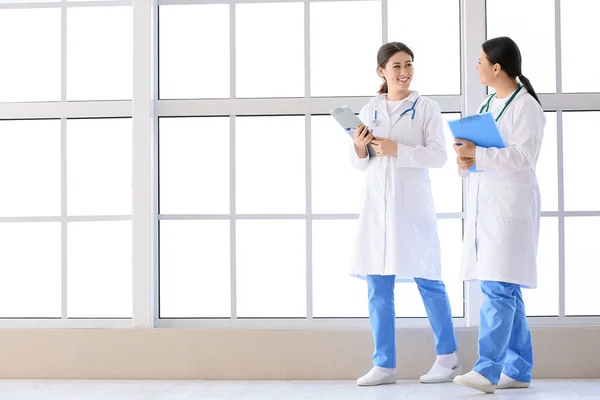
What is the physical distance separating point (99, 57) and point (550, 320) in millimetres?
2439

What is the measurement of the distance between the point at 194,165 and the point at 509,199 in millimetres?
1514

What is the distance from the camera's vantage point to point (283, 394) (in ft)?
10.8

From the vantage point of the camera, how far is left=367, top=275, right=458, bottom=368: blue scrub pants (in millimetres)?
3436

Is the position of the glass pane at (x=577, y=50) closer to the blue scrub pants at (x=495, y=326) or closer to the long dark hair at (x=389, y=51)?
the long dark hair at (x=389, y=51)

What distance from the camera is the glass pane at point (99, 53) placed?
396 cm

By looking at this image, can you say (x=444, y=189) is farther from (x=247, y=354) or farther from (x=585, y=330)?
(x=247, y=354)

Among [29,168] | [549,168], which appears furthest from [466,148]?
[29,168]

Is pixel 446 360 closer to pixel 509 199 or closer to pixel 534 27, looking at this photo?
pixel 509 199

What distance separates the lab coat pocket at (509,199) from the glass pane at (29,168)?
2.04 m

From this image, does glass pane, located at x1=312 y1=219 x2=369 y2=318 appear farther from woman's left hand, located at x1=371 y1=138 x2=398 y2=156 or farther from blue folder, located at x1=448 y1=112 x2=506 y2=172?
blue folder, located at x1=448 y1=112 x2=506 y2=172

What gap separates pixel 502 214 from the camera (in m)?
3.14

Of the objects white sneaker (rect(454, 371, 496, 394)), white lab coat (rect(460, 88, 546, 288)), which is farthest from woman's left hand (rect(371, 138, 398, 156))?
white sneaker (rect(454, 371, 496, 394))

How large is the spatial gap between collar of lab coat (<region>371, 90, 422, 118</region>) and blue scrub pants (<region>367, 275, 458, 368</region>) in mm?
705

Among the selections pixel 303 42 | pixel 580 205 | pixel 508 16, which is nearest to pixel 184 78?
pixel 303 42
